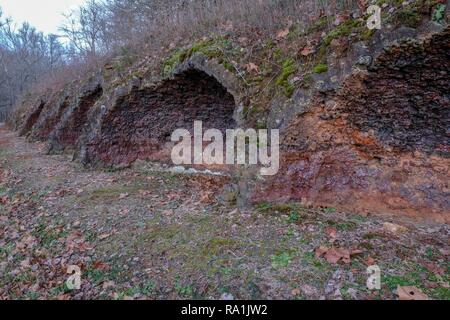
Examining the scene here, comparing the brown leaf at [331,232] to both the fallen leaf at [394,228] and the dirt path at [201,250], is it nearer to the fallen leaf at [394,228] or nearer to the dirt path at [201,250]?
the dirt path at [201,250]

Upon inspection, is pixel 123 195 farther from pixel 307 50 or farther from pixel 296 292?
pixel 307 50

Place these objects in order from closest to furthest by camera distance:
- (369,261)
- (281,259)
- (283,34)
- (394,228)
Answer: (369,261), (281,259), (394,228), (283,34)

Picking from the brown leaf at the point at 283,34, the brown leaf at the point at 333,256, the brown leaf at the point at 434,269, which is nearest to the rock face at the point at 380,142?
the brown leaf at the point at 434,269

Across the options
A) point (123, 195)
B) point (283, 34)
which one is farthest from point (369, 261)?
point (123, 195)

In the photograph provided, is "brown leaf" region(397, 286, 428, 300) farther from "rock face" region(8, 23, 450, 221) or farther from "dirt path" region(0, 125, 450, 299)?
"rock face" region(8, 23, 450, 221)

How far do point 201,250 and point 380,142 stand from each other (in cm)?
310

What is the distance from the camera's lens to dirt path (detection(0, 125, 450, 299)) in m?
3.07

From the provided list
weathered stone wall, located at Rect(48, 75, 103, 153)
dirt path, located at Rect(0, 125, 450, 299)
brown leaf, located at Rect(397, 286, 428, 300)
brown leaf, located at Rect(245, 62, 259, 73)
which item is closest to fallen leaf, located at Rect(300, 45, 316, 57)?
brown leaf, located at Rect(245, 62, 259, 73)

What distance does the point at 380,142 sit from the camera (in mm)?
4523

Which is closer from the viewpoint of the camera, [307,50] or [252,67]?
[307,50]

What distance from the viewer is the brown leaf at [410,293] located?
2754mm
